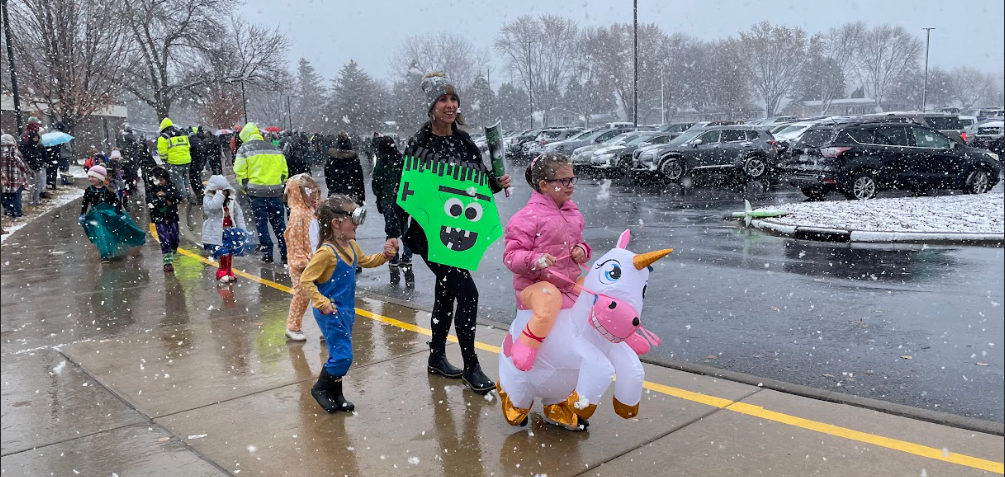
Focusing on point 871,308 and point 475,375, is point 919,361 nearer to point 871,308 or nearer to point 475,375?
point 871,308

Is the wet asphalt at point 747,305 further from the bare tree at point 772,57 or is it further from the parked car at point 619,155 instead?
the bare tree at point 772,57

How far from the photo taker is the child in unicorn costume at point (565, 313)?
3.58m

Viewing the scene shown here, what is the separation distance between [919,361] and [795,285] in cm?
247

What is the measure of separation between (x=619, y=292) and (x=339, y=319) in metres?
1.66

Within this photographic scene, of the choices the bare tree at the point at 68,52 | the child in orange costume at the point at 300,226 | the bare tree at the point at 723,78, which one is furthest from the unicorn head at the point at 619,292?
the bare tree at the point at 723,78

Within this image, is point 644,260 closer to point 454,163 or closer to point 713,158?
point 454,163

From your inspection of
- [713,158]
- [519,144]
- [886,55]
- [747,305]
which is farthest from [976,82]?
[886,55]

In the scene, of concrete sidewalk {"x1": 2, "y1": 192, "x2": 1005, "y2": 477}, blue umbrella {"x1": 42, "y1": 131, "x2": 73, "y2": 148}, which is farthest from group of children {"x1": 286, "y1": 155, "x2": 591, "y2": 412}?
blue umbrella {"x1": 42, "y1": 131, "x2": 73, "y2": 148}

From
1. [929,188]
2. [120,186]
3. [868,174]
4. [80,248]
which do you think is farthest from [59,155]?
[929,188]

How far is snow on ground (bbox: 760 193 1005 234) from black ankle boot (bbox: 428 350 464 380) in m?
7.21

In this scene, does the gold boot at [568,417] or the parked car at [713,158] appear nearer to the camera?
the gold boot at [568,417]

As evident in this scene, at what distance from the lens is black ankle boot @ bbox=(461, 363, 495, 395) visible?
4.59 meters

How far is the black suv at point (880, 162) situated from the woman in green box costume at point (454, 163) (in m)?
12.2

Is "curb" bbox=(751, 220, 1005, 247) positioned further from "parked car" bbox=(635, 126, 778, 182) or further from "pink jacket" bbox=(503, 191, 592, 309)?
"parked car" bbox=(635, 126, 778, 182)
